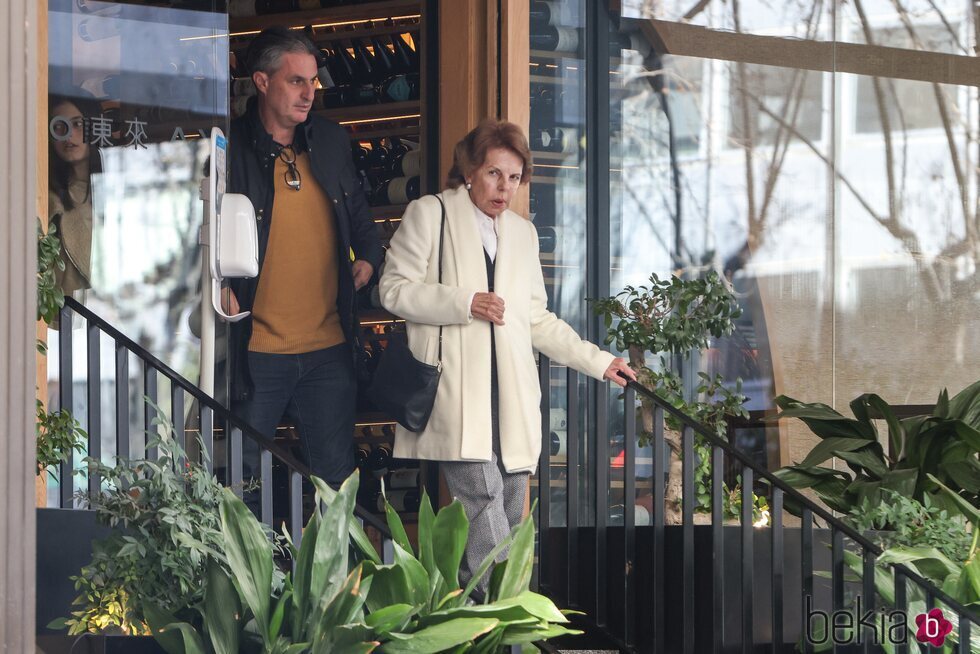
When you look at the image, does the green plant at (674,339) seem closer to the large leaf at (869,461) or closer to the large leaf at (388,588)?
the large leaf at (869,461)

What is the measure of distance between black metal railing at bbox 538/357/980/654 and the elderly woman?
1.35 feet

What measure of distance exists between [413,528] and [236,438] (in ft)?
8.79

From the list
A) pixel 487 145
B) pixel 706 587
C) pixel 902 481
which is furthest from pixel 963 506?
pixel 487 145

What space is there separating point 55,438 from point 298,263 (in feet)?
4.54

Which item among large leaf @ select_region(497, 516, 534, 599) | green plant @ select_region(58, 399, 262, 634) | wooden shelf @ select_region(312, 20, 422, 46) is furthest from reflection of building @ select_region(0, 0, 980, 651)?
green plant @ select_region(58, 399, 262, 634)

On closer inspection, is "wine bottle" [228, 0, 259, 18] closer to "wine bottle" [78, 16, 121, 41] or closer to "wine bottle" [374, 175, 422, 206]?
"wine bottle" [374, 175, 422, 206]

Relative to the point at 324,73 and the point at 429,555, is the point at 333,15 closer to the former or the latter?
the point at 324,73

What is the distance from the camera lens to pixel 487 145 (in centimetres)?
418

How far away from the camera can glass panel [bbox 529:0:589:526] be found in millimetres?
5598

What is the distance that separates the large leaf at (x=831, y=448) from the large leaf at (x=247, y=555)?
2.44 meters

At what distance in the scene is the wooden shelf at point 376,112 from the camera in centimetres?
610

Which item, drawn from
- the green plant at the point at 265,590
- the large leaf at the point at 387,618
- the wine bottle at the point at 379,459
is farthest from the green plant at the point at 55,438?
the wine bottle at the point at 379,459

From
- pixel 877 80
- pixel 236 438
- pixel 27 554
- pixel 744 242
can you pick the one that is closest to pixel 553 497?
pixel 744 242

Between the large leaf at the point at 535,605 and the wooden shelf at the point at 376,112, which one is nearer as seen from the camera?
the large leaf at the point at 535,605
